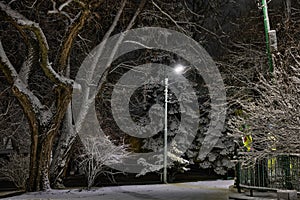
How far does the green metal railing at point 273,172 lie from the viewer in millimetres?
10435

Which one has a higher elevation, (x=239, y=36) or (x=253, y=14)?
(x=253, y=14)

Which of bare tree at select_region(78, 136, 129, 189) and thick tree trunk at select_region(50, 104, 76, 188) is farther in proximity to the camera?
thick tree trunk at select_region(50, 104, 76, 188)

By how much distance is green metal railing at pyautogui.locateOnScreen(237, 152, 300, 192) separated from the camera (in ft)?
34.2

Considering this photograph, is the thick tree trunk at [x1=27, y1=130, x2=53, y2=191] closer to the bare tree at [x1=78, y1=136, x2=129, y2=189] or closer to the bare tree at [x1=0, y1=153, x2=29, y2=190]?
the bare tree at [x1=78, y1=136, x2=129, y2=189]

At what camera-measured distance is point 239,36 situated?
17.9 metres

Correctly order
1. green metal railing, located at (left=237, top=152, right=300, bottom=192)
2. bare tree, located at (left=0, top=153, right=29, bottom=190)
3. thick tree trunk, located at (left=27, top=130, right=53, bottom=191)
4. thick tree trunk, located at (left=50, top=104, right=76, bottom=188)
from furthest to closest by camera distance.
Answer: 1. bare tree, located at (left=0, top=153, right=29, bottom=190)
2. thick tree trunk, located at (left=50, top=104, right=76, bottom=188)
3. thick tree trunk, located at (left=27, top=130, right=53, bottom=191)
4. green metal railing, located at (left=237, top=152, right=300, bottom=192)

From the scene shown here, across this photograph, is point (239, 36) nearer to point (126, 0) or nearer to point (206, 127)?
point (126, 0)

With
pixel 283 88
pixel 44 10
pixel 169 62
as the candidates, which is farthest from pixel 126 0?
pixel 169 62

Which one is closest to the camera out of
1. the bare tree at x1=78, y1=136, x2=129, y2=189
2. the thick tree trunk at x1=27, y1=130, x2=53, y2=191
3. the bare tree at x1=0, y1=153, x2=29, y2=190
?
the thick tree trunk at x1=27, y1=130, x2=53, y2=191

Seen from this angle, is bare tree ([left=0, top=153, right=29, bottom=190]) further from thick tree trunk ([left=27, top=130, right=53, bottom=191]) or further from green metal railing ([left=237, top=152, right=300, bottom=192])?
green metal railing ([left=237, top=152, right=300, bottom=192])

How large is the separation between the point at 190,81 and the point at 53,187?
1414cm

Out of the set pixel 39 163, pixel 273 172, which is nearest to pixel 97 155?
pixel 39 163

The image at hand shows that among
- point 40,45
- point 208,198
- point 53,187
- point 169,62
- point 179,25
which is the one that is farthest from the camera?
point 169,62

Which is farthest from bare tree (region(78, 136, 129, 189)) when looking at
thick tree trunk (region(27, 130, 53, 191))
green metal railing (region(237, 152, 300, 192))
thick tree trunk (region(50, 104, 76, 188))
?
green metal railing (region(237, 152, 300, 192))
